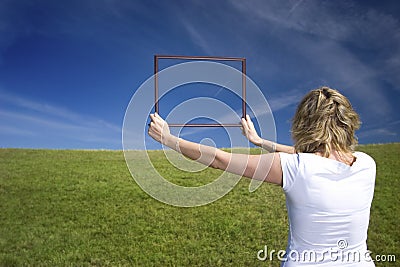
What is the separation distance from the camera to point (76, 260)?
829 cm

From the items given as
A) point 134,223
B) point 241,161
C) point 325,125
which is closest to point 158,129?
point 241,161

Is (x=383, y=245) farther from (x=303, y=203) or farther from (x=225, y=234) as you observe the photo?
(x=303, y=203)

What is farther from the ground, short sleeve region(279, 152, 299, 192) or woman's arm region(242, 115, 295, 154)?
woman's arm region(242, 115, 295, 154)

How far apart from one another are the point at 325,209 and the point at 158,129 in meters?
0.96

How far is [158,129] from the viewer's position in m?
2.24

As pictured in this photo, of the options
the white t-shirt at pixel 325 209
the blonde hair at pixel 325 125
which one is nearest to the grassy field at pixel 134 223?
the white t-shirt at pixel 325 209

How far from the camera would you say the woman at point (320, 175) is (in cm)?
189

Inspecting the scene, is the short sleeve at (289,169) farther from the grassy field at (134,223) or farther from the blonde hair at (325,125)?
the grassy field at (134,223)

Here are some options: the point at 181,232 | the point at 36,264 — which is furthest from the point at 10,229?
the point at 181,232

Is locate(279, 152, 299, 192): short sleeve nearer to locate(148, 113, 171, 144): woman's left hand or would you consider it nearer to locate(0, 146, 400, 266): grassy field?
locate(148, 113, 171, 144): woman's left hand

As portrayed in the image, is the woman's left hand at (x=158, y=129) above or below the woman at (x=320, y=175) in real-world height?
above

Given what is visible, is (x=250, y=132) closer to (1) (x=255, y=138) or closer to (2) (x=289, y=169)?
(1) (x=255, y=138)

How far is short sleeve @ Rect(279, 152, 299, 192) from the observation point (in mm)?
1882

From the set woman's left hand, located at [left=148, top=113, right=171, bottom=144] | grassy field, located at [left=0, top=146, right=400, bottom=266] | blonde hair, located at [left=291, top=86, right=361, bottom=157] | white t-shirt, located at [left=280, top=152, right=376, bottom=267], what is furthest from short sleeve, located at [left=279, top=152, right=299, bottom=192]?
grassy field, located at [left=0, top=146, right=400, bottom=266]
